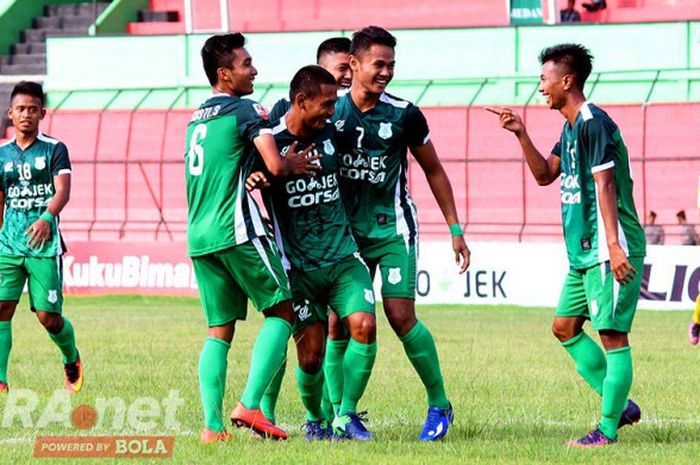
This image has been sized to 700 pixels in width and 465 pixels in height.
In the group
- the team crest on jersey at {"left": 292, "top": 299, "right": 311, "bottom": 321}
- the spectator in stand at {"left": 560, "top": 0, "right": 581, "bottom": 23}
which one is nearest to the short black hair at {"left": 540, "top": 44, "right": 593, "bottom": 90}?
the team crest on jersey at {"left": 292, "top": 299, "right": 311, "bottom": 321}

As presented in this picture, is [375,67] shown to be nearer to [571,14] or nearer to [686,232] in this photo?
[686,232]

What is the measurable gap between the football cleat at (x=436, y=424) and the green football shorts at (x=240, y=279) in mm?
1190

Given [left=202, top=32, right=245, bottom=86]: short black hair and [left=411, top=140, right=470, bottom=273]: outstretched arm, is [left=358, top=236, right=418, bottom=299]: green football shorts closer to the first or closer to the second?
[left=411, top=140, right=470, bottom=273]: outstretched arm

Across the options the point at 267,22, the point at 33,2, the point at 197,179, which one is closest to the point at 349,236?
the point at 197,179

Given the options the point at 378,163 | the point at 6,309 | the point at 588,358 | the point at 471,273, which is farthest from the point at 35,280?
the point at 471,273

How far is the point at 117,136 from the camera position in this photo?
3628 cm

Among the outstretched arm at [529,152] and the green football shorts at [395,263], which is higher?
the outstretched arm at [529,152]

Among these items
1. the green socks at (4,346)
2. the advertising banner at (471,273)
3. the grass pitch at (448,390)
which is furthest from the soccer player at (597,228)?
the advertising banner at (471,273)

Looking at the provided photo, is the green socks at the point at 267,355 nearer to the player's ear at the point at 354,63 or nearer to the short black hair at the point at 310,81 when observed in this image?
the short black hair at the point at 310,81

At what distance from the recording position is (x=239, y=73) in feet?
29.3

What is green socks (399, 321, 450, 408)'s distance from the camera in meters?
9.45

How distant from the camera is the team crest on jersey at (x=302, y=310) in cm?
931

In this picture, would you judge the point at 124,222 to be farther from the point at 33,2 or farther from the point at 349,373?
the point at 349,373

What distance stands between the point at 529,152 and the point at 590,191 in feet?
1.56
